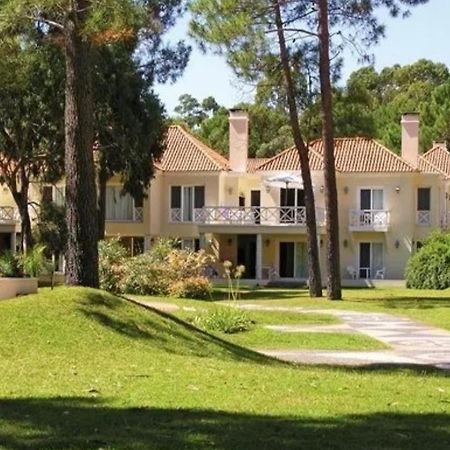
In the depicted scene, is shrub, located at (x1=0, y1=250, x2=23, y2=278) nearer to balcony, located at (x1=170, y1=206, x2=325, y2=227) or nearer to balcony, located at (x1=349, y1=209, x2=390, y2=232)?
balcony, located at (x1=170, y1=206, x2=325, y2=227)

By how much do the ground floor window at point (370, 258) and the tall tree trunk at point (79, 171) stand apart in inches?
1387

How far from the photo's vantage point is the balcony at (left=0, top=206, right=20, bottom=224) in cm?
5162

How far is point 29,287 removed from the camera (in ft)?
58.4

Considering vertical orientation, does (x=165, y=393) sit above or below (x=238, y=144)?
below

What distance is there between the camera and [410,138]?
5244cm

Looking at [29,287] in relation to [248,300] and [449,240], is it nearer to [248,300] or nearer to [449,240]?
[248,300]

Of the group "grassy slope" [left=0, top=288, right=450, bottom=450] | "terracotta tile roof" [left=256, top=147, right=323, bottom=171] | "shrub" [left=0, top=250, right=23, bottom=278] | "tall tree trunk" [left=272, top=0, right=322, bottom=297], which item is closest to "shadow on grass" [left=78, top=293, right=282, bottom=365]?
"grassy slope" [left=0, top=288, right=450, bottom=450]

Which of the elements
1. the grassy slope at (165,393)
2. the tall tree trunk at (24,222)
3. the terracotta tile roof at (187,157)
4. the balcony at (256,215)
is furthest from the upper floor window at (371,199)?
the grassy slope at (165,393)

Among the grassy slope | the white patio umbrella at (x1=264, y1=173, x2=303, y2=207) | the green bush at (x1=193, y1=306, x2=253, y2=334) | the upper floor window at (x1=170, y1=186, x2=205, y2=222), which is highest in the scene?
the white patio umbrella at (x1=264, y1=173, x2=303, y2=207)

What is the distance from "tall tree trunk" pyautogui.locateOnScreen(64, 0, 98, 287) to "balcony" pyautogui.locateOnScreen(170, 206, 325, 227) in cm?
3287

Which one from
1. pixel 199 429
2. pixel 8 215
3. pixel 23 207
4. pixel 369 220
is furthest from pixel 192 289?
pixel 199 429

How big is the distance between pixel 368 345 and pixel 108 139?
72.2 feet

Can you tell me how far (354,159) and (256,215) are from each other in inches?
234

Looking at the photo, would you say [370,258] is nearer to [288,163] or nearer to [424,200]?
[424,200]
